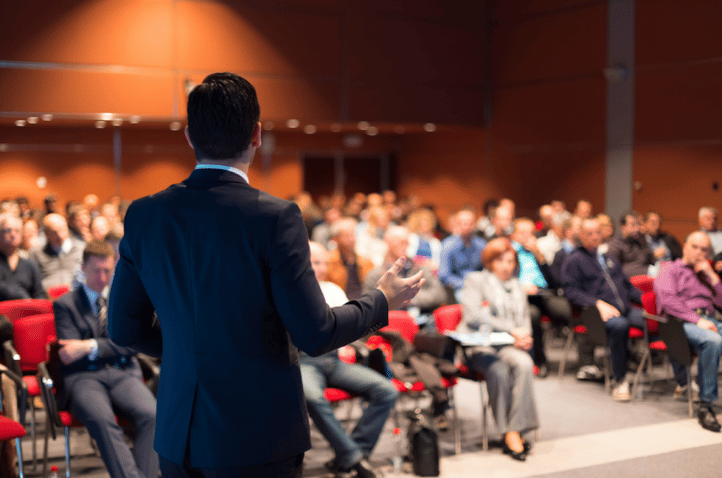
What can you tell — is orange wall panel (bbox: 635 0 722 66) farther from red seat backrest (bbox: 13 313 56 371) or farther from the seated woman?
red seat backrest (bbox: 13 313 56 371)

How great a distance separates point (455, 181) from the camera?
50.4 ft

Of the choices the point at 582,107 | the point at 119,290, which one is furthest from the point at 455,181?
the point at 119,290

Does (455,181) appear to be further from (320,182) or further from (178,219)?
(178,219)

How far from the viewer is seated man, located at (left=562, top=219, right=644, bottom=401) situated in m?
6.16

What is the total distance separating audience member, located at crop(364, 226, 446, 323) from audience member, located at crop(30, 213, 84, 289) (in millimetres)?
3050

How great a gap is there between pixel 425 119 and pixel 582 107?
287 cm

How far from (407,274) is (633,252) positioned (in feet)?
11.6

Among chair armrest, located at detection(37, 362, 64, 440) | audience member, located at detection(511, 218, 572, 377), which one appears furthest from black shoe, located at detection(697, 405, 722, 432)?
chair armrest, located at detection(37, 362, 64, 440)

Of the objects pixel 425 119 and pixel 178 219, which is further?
pixel 425 119

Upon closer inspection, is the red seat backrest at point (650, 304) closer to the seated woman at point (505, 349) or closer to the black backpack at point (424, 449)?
the seated woman at point (505, 349)

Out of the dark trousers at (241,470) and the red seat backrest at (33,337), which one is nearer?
the dark trousers at (241,470)

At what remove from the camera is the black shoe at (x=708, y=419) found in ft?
16.8

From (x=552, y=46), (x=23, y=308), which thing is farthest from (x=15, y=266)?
(x=552, y=46)

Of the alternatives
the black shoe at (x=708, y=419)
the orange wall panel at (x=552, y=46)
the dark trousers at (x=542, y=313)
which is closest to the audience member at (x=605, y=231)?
the dark trousers at (x=542, y=313)
